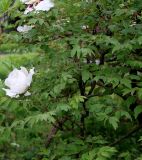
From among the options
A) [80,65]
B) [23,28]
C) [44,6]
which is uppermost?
[44,6]

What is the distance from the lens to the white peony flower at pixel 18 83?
2.48m

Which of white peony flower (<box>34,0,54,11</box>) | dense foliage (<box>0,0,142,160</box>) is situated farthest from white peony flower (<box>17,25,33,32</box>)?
white peony flower (<box>34,0,54,11</box>)

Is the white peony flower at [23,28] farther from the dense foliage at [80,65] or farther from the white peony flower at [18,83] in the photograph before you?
the white peony flower at [18,83]

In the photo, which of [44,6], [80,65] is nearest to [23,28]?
[44,6]

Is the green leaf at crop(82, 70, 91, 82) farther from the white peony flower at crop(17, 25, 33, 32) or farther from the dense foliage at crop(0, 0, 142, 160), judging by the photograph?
the white peony flower at crop(17, 25, 33, 32)

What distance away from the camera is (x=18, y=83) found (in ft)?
8.13

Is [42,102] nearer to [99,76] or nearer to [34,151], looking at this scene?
[99,76]

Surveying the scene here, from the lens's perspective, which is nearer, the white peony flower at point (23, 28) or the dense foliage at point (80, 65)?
the dense foliage at point (80, 65)

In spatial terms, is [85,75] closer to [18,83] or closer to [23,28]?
[18,83]

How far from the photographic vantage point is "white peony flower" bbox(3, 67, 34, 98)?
2.48 metres

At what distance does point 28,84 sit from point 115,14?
60 centimetres

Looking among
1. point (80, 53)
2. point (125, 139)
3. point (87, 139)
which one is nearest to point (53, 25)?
point (80, 53)

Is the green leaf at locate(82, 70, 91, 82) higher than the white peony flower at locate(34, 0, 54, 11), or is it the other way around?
the white peony flower at locate(34, 0, 54, 11)

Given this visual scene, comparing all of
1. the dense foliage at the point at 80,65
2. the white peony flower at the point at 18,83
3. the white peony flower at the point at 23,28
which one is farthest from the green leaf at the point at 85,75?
the white peony flower at the point at 23,28
